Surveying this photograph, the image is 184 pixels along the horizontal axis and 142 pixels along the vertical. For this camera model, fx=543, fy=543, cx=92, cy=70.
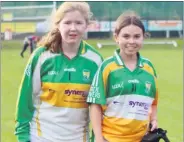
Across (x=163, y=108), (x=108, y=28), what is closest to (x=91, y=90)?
(x=163, y=108)

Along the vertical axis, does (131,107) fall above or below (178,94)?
above

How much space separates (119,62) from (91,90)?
0.23 meters

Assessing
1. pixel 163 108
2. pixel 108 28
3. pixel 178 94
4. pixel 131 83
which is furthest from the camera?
pixel 108 28

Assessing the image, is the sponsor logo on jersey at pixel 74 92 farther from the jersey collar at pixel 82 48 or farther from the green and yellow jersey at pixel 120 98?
the jersey collar at pixel 82 48

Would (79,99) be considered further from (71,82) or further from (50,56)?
(50,56)

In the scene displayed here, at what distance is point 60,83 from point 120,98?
360 millimetres

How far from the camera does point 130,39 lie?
10.1 feet

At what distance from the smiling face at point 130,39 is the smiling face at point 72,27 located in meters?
0.23

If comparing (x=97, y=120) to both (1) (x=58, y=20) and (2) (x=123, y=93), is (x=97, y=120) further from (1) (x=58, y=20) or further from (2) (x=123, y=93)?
(1) (x=58, y=20)

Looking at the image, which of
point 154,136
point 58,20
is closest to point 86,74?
point 58,20

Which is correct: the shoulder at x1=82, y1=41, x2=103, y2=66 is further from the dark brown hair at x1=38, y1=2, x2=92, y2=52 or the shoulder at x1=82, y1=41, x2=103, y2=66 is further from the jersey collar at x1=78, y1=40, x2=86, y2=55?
the dark brown hair at x1=38, y1=2, x2=92, y2=52

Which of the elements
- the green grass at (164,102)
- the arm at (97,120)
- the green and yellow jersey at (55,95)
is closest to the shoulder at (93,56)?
the green and yellow jersey at (55,95)

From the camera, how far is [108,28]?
41.8m

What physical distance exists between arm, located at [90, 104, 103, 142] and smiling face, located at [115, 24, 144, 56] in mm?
360
